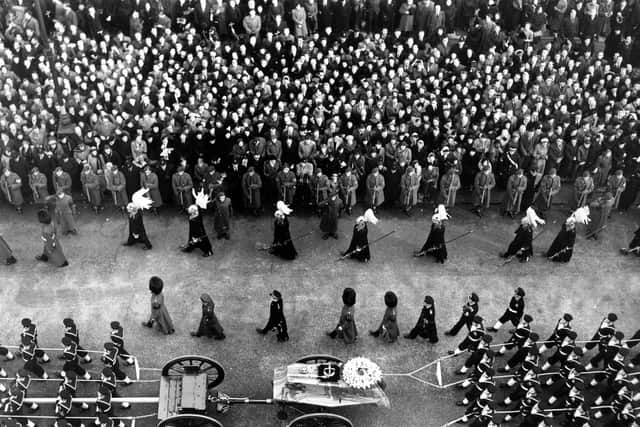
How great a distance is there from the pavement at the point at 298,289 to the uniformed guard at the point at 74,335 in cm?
25

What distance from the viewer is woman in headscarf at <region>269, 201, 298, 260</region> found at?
16295 millimetres

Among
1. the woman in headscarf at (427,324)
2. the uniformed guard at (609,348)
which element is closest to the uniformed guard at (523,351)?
the uniformed guard at (609,348)

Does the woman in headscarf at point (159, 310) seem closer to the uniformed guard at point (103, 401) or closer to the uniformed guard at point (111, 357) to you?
the uniformed guard at point (111, 357)

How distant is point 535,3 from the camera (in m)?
22.2

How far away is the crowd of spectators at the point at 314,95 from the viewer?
17953 millimetres

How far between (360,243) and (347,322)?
256 centimetres

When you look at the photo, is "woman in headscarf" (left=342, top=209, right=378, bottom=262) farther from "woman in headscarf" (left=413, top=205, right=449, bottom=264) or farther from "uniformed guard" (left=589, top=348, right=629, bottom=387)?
"uniformed guard" (left=589, top=348, right=629, bottom=387)

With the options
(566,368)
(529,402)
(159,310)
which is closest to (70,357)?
(159,310)

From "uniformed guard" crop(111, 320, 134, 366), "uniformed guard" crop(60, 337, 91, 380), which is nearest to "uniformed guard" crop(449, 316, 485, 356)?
"uniformed guard" crop(111, 320, 134, 366)

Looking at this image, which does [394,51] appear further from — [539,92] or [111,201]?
[111,201]

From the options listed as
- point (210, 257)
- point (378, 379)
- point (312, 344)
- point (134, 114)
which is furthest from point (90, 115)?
point (378, 379)

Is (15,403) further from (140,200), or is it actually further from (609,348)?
(609,348)

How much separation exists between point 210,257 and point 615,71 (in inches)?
489

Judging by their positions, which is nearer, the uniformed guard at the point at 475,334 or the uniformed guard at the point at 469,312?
the uniformed guard at the point at 475,334
